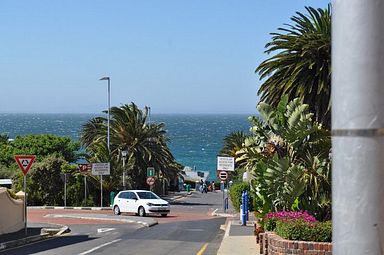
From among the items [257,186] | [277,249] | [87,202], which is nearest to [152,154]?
[87,202]

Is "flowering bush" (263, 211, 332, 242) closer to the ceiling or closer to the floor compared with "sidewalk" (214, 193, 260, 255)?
closer to the ceiling

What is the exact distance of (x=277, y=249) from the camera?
513 inches

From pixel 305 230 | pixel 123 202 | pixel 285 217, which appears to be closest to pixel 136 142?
pixel 123 202

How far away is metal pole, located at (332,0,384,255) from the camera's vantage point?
2088 mm

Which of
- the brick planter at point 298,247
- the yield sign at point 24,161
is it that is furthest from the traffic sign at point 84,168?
the brick planter at point 298,247

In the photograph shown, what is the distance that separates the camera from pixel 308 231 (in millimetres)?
12586

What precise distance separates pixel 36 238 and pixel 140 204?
46.4 feet

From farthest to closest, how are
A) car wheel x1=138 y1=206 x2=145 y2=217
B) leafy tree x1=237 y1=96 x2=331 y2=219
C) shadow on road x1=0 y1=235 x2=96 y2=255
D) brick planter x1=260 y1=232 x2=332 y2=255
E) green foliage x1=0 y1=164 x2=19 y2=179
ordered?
green foliage x1=0 y1=164 x2=19 y2=179, car wheel x1=138 y1=206 x2=145 y2=217, shadow on road x1=0 y1=235 x2=96 y2=255, leafy tree x1=237 y1=96 x2=331 y2=219, brick planter x1=260 y1=232 x2=332 y2=255

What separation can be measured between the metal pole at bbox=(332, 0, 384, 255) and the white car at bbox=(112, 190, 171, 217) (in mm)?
36711

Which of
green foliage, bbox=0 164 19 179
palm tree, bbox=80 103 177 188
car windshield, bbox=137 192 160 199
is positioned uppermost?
palm tree, bbox=80 103 177 188

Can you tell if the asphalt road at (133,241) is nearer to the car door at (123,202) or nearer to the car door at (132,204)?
the car door at (132,204)

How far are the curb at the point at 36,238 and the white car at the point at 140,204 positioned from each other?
9.90 m

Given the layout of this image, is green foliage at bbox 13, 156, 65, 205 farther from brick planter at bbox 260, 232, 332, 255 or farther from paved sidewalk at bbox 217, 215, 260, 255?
brick planter at bbox 260, 232, 332, 255

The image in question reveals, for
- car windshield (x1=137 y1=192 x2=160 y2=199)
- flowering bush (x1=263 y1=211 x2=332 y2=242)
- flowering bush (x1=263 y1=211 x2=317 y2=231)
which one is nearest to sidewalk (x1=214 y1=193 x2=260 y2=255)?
flowering bush (x1=263 y1=211 x2=317 y2=231)
